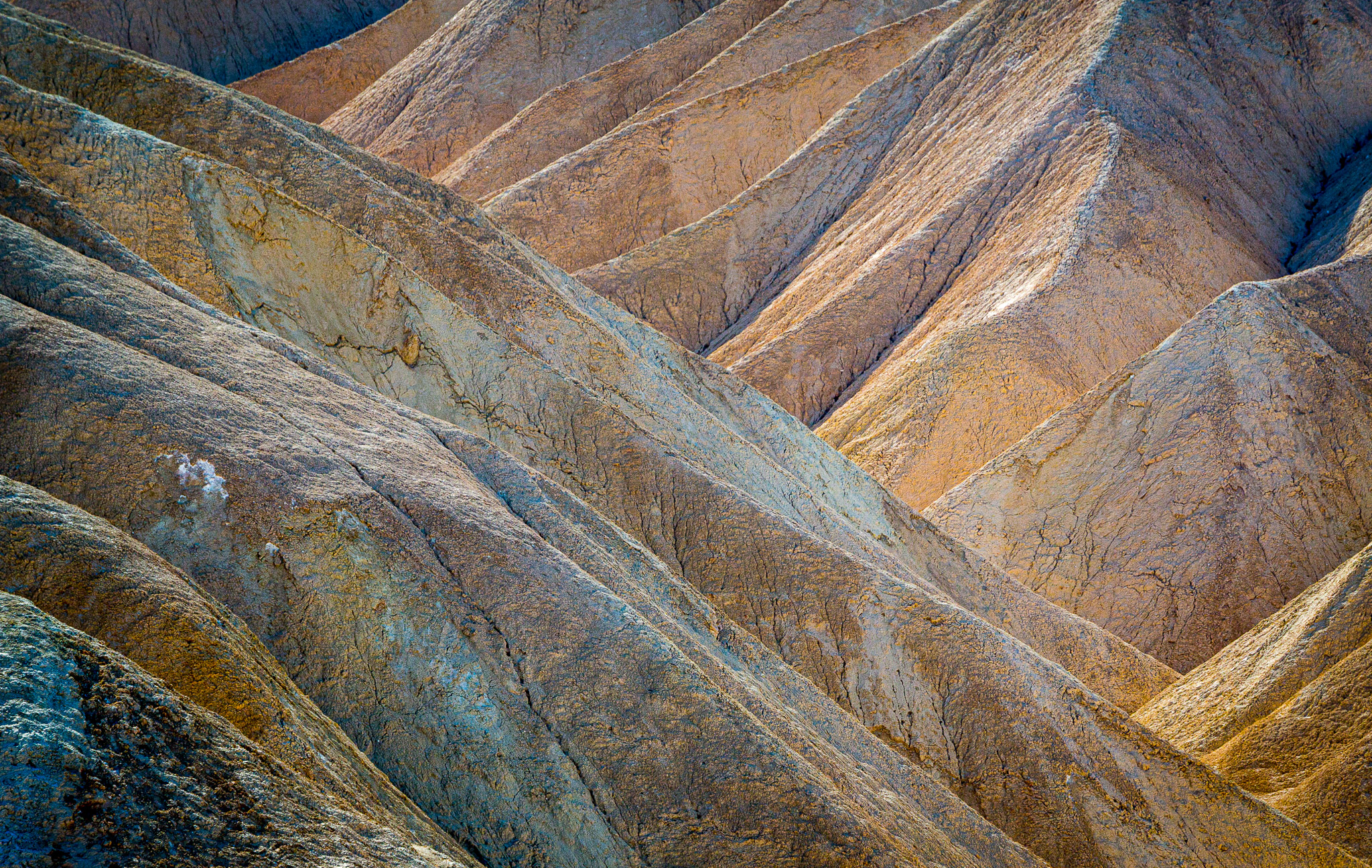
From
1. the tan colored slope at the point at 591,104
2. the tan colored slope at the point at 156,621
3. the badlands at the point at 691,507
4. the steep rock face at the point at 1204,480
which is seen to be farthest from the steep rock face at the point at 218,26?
the tan colored slope at the point at 156,621

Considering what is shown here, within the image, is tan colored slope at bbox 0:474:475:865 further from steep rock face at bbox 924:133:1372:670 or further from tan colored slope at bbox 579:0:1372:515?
tan colored slope at bbox 579:0:1372:515

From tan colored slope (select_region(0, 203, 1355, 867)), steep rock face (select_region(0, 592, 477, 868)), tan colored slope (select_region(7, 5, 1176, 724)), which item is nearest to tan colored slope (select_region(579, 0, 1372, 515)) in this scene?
tan colored slope (select_region(7, 5, 1176, 724))

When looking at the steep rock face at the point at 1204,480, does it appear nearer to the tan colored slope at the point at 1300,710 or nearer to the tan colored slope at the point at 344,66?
the tan colored slope at the point at 1300,710

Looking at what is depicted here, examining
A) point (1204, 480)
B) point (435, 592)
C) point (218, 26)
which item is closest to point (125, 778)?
point (435, 592)

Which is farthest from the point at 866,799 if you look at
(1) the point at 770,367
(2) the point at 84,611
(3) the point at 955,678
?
(1) the point at 770,367

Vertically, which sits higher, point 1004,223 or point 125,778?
point 125,778

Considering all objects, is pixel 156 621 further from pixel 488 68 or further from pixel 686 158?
pixel 488 68
